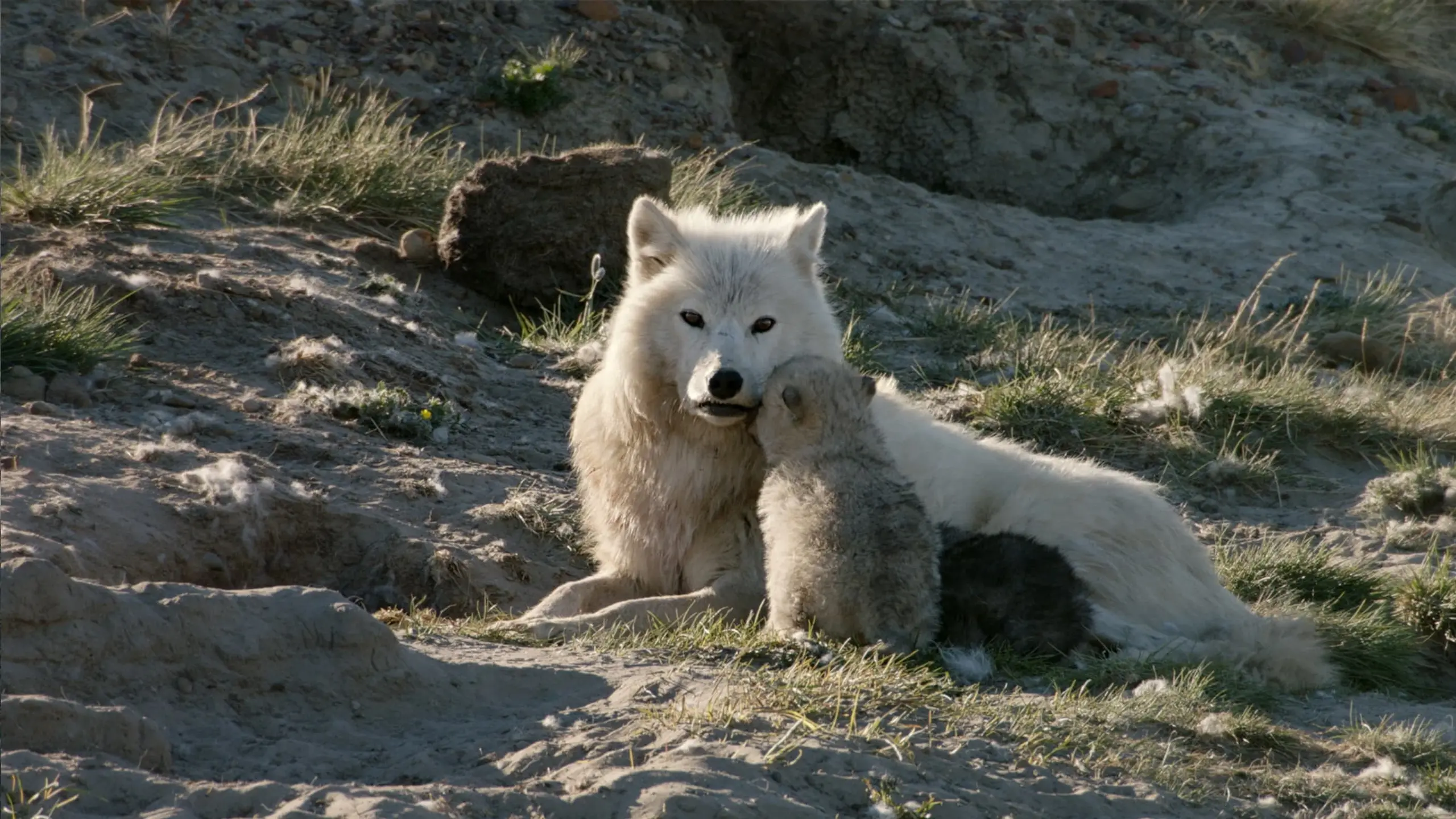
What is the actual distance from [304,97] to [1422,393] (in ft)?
24.9

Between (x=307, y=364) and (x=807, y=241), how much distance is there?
8.55 ft

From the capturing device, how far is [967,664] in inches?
180

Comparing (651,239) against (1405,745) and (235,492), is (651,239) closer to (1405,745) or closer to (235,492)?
(235,492)

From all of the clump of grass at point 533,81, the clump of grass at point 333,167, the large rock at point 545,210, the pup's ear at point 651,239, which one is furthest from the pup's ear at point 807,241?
the clump of grass at point 533,81

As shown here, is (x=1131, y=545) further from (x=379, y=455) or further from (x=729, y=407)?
(x=379, y=455)

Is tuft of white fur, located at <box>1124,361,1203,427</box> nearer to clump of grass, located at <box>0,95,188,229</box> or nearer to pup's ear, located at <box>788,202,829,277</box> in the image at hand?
pup's ear, located at <box>788,202,829,277</box>

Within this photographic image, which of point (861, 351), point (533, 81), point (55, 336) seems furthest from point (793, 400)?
point (533, 81)

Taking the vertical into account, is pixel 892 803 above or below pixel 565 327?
below

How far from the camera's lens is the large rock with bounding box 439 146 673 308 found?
8.73 m

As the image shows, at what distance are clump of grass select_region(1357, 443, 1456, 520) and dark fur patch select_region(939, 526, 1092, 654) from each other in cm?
316

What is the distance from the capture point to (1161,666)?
4824 mm

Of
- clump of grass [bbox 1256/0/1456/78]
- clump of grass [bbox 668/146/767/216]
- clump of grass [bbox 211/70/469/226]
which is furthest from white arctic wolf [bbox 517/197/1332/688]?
clump of grass [bbox 1256/0/1456/78]

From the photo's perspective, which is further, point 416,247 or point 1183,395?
point 416,247

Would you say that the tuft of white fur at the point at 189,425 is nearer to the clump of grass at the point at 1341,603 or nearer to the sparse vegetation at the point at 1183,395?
the sparse vegetation at the point at 1183,395
